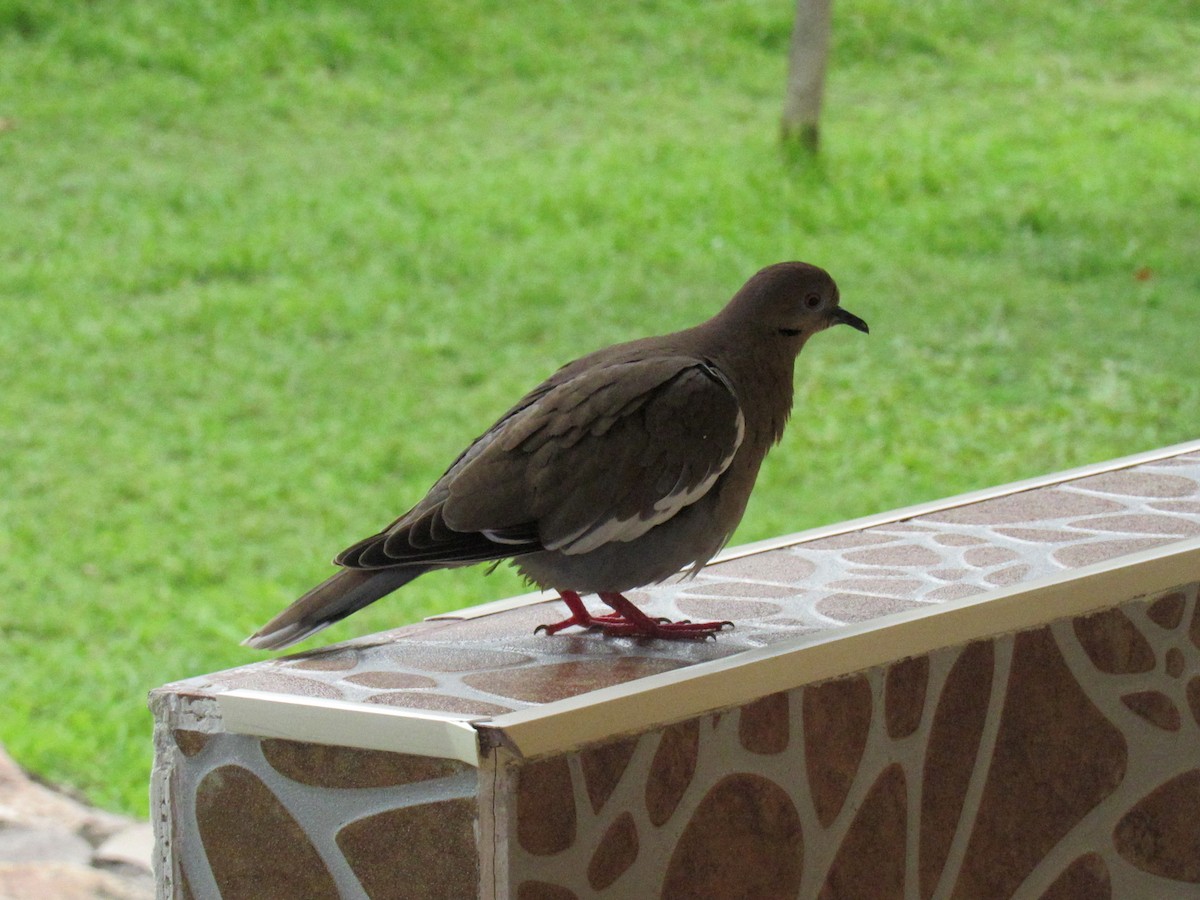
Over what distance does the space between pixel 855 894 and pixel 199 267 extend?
14.9ft

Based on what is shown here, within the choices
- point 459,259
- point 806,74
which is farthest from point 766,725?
point 806,74

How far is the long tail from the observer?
1629 mm

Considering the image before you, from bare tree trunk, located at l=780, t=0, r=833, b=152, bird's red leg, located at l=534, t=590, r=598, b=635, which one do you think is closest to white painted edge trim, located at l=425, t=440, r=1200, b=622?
bird's red leg, located at l=534, t=590, r=598, b=635

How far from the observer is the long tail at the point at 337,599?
1629mm

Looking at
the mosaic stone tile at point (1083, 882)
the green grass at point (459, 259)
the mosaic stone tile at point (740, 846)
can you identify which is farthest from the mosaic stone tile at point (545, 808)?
the green grass at point (459, 259)

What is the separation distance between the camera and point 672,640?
1.71 metres

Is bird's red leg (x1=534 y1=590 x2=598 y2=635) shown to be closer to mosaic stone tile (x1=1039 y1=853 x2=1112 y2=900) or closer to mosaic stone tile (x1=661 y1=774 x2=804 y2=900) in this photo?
mosaic stone tile (x1=661 y1=774 x2=804 y2=900)

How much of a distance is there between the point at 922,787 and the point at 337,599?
0.65 metres

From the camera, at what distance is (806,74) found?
253 inches

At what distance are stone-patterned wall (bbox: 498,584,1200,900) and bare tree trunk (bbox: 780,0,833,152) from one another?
475cm

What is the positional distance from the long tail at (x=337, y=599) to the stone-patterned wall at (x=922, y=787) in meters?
0.36

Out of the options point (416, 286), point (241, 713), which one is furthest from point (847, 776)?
point (416, 286)

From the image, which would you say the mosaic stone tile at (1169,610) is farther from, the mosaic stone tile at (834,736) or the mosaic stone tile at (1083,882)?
the mosaic stone tile at (834,736)

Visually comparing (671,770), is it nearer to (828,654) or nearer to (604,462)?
(828,654)
